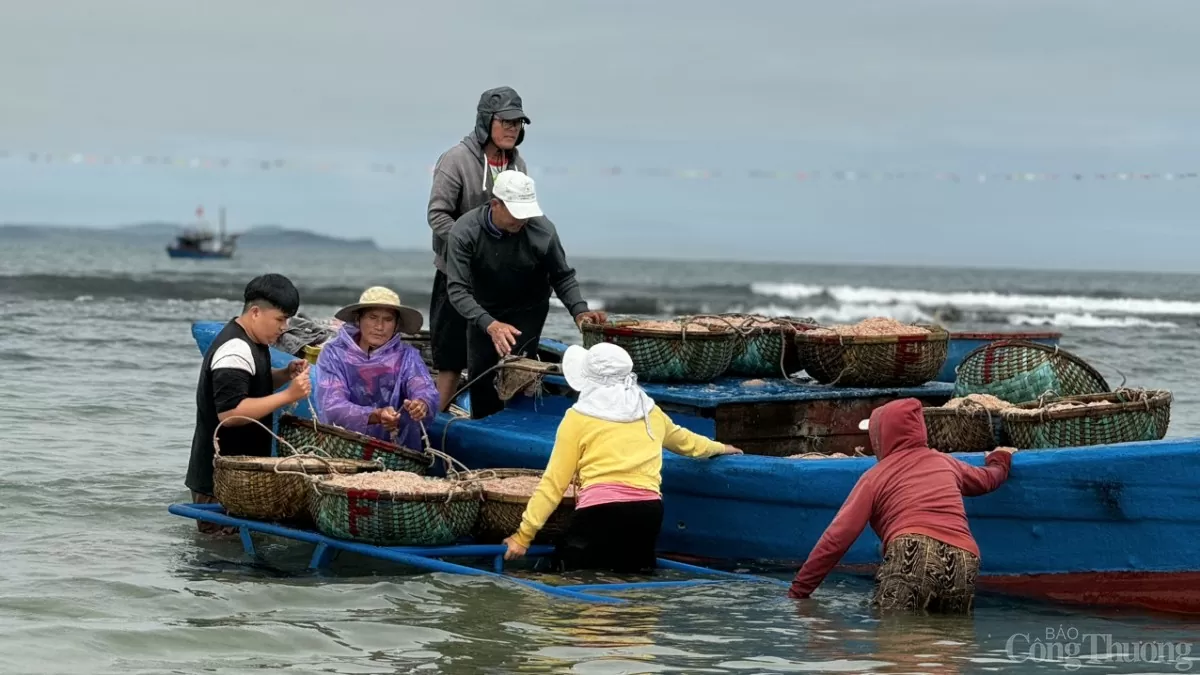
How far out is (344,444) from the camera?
757cm

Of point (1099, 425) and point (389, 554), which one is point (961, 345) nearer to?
point (1099, 425)

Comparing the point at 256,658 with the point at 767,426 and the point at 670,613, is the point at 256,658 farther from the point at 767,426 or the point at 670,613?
the point at 767,426

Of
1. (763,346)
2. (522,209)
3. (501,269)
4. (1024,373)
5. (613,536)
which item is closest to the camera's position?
(613,536)

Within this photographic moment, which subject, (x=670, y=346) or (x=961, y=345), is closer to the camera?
(x=670, y=346)

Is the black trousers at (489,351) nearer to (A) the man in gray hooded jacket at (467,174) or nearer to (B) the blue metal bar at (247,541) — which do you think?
(A) the man in gray hooded jacket at (467,174)

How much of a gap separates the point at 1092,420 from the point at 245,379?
4.05 meters

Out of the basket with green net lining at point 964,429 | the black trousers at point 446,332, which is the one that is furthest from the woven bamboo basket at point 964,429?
the black trousers at point 446,332

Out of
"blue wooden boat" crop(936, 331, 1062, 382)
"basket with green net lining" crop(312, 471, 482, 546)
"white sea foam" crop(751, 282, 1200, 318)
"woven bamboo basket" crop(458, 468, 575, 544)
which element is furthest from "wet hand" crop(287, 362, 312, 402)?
"white sea foam" crop(751, 282, 1200, 318)

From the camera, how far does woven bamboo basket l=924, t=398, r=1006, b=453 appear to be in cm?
713

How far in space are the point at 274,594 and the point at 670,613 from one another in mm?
1792

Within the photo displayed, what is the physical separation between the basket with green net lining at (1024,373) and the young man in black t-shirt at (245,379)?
3.49 metres

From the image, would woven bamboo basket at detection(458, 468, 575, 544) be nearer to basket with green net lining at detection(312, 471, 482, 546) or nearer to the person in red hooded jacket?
basket with green net lining at detection(312, 471, 482, 546)

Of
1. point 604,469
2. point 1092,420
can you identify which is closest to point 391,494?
point 604,469

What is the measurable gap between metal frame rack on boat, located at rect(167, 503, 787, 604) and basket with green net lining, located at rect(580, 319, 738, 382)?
1.25 metres
